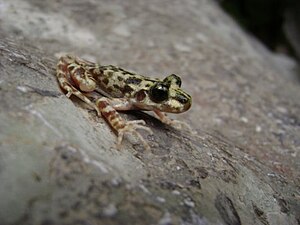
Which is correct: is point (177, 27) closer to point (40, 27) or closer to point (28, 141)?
point (40, 27)

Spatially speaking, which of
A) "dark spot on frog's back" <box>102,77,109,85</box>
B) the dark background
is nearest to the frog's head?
"dark spot on frog's back" <box>102,77,109,85</box>

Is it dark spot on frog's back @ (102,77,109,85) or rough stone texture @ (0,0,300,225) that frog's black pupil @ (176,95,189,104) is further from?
dark spot on frog's back @ (102,77,109,85)

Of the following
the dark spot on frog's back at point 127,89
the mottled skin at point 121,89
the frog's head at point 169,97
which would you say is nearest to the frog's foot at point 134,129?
the mottled skin at point 121,89

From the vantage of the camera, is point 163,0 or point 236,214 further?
point 163,0

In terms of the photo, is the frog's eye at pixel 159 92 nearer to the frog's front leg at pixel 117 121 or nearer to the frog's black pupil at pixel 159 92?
the frog's black pupil at pixel 159 92

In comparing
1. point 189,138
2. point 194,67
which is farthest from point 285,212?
point 194,67

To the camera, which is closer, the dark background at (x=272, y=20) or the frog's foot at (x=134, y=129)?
the frog's foot at (x=134, y=129)
